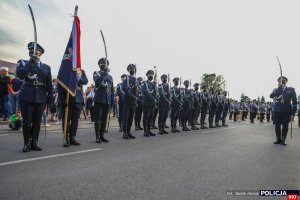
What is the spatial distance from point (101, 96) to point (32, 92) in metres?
2.22

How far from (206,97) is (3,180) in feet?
46.0

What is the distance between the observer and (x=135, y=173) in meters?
4.64

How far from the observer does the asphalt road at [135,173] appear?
362cm

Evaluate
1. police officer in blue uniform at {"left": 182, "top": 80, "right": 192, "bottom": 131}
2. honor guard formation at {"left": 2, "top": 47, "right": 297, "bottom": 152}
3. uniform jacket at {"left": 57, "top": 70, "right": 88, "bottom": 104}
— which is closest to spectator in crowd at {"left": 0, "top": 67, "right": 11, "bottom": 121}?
honor guard formation at {"left": 2, "top": 47, "right": 297, "bottom": 152}

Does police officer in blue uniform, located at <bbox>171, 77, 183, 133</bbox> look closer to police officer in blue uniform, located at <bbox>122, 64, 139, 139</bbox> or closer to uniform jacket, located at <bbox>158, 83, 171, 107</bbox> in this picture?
uniform jacket, located at <bbox>158, 83, 171, 107</bbox>

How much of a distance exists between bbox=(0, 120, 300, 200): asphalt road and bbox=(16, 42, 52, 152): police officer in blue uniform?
43cm

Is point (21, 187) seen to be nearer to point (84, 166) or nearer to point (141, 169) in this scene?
point (84, 166)

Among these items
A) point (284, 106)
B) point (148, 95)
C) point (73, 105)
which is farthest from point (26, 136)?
point (284, 106)

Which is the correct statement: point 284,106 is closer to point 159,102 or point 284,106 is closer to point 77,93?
point 159,102

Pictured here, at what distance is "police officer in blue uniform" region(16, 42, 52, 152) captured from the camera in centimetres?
614

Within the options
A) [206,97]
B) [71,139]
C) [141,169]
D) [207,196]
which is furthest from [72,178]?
[206,97]

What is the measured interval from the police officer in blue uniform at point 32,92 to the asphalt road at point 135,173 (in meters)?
0.43

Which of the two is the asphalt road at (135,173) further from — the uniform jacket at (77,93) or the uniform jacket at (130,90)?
the uniform jacket at (130,90)

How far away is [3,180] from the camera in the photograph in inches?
152
